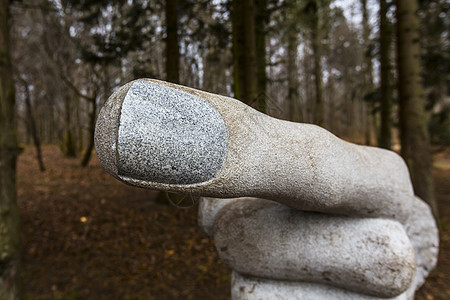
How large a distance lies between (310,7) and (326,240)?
4487 millimetres

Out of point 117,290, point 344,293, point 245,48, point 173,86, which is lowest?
point 117,290

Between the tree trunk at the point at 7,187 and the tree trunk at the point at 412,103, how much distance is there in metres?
5.10

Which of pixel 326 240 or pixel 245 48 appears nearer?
pixel 326 240

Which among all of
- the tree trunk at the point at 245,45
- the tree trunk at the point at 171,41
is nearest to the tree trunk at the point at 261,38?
the tree trunk at the point at 245,45

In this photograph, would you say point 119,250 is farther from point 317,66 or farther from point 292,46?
point 292,46

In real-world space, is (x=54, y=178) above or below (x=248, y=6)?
below

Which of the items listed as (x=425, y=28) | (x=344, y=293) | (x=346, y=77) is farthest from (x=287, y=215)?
(x=346, y=77)

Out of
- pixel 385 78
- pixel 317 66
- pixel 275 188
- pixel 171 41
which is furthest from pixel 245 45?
pixel 317 66

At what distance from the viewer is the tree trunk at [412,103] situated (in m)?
4.34

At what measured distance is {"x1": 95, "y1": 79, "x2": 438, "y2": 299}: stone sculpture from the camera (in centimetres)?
88

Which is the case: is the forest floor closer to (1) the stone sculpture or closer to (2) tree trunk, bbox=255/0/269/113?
(1) the stone sculpture

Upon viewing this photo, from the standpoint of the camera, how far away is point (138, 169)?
2.87 ft

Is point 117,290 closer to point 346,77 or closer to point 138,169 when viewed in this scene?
point 138,169

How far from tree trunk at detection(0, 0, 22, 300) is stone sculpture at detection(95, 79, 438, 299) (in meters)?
1.96
